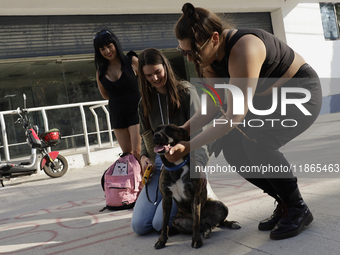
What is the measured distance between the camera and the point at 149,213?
298cm

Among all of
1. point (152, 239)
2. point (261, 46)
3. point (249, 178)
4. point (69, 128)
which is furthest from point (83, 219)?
point (69, 128)

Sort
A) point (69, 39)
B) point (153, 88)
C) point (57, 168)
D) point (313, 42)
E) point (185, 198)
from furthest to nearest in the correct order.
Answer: point (313, 42), point (69, 39), point (57, 168), point (153, 88), point (185, 198)

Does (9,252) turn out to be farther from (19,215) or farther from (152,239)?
(19,215)

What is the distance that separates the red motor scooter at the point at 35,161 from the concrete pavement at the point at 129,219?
744 mm

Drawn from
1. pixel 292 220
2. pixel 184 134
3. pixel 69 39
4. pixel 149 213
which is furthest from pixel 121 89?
pixel 69 39

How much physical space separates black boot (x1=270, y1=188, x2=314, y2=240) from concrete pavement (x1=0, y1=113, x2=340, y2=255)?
0.15 feet

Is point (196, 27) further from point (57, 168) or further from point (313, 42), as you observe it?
point (313, 42)

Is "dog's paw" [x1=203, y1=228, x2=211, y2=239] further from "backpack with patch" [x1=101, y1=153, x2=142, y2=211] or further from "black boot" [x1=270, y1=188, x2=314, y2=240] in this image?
"backpack with patch" [x1=101, y1=153, x2=142, y2=211]

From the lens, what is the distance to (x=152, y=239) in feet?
9.26

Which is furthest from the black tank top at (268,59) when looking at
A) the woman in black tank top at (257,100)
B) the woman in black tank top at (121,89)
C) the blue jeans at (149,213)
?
the woman in black tank top at (121,89)

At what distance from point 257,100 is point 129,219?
5.83ft

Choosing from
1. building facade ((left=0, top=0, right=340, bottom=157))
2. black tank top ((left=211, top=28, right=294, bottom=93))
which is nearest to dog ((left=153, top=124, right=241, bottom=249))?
black tank top ((left=211, top=28, right=294, bottom=93))

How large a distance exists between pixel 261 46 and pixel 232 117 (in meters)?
0.46

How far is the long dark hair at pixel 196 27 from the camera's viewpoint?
6.82ft
